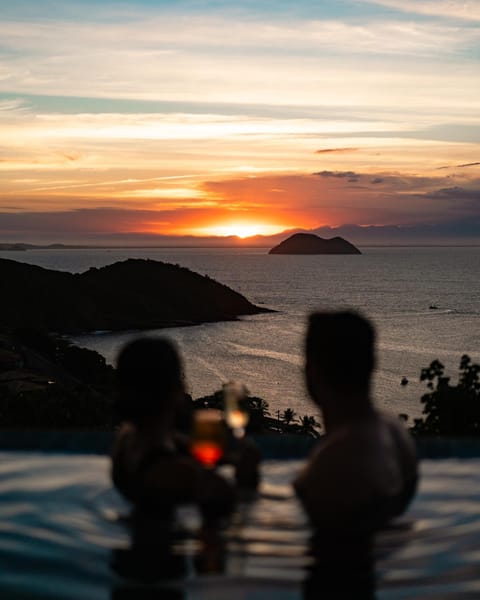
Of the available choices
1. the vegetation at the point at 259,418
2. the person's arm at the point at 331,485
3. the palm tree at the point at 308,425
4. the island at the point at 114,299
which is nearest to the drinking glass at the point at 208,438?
the person's arm at the point at 331,485

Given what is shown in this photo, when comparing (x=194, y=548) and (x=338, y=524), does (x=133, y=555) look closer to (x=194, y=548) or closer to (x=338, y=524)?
(x=194, y=548)

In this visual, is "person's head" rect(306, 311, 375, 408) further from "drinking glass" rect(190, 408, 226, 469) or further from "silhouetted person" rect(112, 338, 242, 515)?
"silhouetted person" rect(112, 338, 242, 515)

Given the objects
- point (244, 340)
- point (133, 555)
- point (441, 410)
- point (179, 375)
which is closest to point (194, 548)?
point (133, 555)

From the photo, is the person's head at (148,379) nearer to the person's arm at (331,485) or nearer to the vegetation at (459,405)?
the person's arm at (331,485)

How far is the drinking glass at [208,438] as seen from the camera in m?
4.58

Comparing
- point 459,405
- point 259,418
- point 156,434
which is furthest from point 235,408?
point 259,418

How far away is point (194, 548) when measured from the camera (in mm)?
4812

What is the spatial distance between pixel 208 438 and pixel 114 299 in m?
148

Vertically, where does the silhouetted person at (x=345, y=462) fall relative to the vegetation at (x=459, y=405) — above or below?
above

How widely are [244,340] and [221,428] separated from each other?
123 metres

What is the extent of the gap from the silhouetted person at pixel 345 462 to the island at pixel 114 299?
5057 inches

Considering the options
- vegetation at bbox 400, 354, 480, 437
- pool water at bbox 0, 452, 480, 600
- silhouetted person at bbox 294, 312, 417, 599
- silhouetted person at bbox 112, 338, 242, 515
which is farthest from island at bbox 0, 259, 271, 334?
silhouetted person at bbox 294, 312, 417, 599

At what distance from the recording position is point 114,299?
150875 millimetres

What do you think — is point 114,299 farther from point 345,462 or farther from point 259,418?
point 345,462
